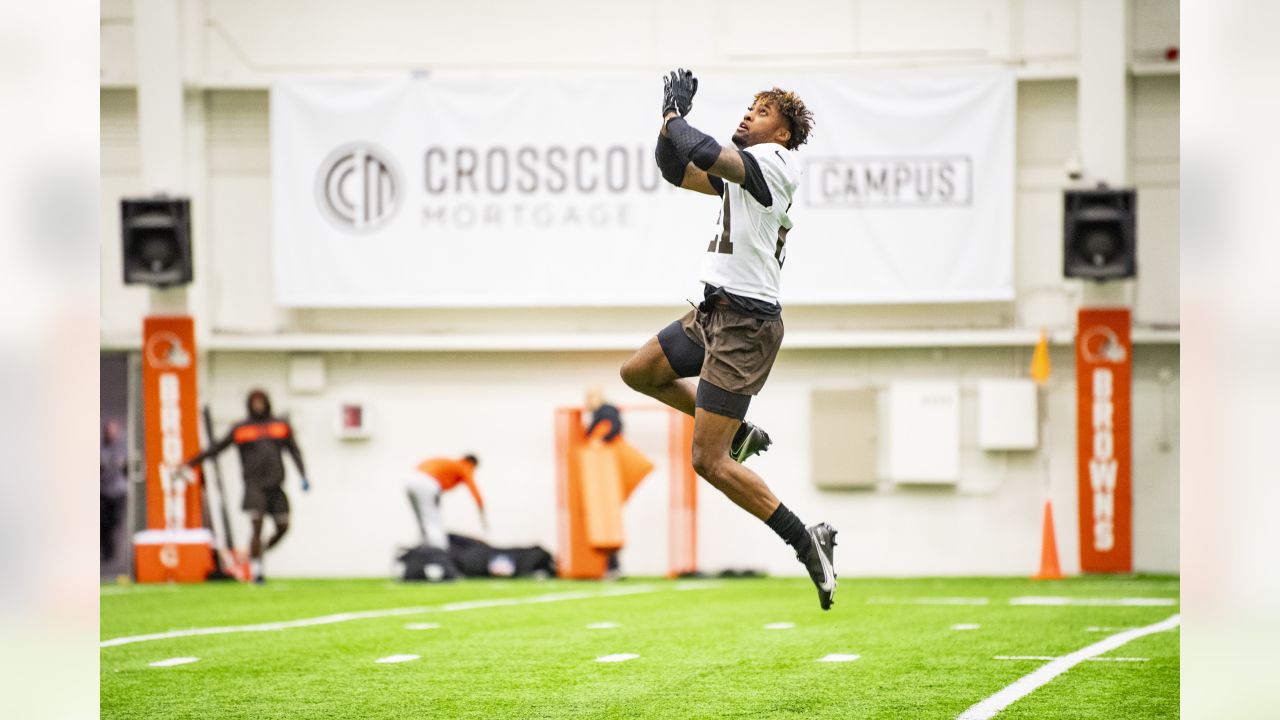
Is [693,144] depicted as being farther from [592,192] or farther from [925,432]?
[925,432]

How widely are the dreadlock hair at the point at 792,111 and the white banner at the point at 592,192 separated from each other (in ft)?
37.2

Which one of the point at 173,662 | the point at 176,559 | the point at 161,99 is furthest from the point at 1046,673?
the point at 161,99

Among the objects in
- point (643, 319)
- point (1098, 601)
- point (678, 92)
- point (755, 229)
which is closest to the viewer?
point (678, 92)

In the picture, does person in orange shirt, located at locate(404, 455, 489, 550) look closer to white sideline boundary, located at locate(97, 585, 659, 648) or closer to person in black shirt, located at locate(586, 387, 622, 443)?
person in black shirt, located at locate(586, 387, 622, 443)

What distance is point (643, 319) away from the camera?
19.2 meters

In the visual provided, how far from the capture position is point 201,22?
63.2ft

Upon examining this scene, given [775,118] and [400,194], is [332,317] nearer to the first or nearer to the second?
[400,194]

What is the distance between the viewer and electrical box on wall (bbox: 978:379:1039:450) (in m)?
18.6

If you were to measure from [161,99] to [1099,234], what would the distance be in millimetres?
10709

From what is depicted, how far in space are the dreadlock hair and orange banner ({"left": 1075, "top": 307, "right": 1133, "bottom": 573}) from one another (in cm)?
1208

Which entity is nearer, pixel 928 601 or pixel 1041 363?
pixel 928 601

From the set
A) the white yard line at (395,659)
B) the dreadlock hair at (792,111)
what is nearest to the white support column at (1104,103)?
the white yard line at (395,659)
